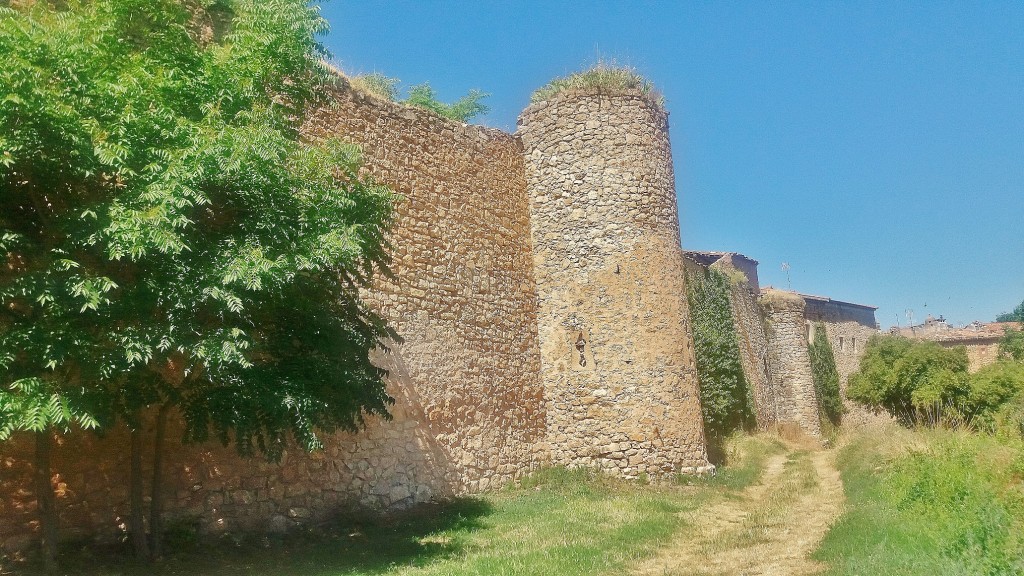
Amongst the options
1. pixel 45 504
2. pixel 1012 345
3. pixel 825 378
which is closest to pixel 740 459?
pixel 825 378

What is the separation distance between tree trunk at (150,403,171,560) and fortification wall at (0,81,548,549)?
0.58 m

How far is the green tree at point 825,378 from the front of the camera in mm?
27438

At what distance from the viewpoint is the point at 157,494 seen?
296 inches

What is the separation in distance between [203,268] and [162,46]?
2328mm

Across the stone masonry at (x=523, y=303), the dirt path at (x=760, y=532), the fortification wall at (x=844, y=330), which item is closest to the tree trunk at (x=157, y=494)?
the stone masonry at (x=523, y=303)

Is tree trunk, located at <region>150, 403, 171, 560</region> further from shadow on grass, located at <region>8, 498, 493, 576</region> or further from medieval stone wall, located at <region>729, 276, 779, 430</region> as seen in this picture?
medieval stone wall, located at <region>729, 276, 779, 430</region>

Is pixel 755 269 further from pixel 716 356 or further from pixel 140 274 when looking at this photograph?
pixel 140 274

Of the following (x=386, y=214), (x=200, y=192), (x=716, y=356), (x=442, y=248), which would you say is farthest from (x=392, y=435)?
(x=716, y=356)

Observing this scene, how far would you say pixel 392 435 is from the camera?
426 inches

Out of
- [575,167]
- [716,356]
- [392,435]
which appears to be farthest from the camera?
[716,356]

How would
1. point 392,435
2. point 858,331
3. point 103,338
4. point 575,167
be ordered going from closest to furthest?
point 103,338
point 392,435
point 575,167
point 858,331

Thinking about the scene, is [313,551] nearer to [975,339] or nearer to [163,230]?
[163,230]

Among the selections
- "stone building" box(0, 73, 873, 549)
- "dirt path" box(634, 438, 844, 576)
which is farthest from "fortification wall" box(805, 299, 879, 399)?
"stone building" box(0, 73, 873, 549)

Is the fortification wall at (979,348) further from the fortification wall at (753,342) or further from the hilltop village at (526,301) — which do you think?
the hilltop village at (526,301)
